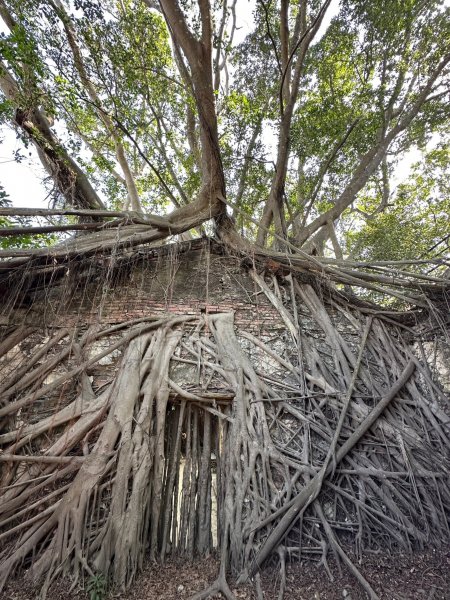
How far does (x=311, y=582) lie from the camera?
1.88 m

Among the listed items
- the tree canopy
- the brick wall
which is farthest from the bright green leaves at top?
the brick wall

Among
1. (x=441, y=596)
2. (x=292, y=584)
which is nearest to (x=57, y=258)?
(x=292, y=584)

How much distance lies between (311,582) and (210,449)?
3.80 ft

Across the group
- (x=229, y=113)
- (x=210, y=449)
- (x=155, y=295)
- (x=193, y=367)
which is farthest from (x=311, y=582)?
(x=229, y=113)

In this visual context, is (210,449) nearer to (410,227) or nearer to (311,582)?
(311,582)

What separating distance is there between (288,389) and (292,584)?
1.39 metres

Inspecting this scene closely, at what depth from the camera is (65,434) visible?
229cm

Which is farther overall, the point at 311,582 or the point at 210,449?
the point at 210,449

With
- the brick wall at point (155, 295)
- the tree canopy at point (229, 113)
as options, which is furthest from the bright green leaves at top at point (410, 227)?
the brick wall at point (155, 295)

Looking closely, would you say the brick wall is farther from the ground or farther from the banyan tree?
the ground

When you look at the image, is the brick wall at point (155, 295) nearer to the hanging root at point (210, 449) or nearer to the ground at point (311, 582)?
the hanging root at point (210, 449)

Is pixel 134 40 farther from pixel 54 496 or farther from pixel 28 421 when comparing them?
pixel 54 496

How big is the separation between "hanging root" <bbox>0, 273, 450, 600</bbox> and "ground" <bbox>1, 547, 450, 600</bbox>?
8cm

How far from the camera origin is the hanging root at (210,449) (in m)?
1.97
